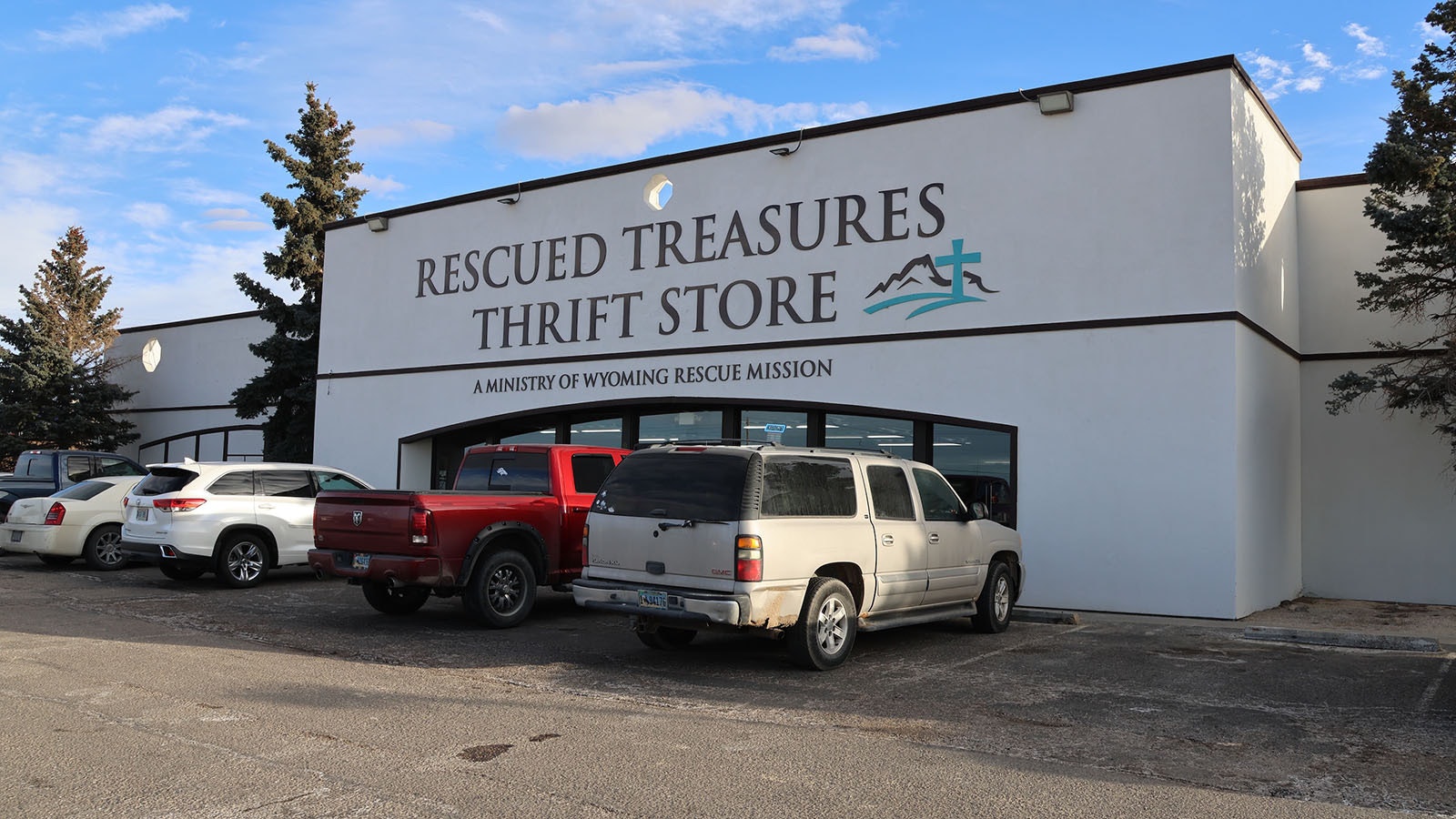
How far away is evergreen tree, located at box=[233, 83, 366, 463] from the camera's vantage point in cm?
2548

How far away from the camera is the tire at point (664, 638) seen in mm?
10242

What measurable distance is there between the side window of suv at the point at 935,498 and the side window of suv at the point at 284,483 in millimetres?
9246

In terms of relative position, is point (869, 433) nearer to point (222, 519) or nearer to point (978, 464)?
point (978, 464)

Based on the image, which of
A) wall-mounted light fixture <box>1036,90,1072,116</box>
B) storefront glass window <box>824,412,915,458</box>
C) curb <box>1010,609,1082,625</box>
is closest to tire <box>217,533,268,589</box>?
storefront glass window <box>824,412,915,458</box>

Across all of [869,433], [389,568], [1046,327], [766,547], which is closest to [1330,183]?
[1046,327]

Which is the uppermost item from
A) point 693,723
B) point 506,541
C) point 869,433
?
point 869,433

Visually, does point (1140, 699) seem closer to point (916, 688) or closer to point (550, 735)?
point (916, 688)

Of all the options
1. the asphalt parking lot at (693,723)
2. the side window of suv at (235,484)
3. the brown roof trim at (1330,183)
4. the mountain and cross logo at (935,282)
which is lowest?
the asphalt parking lot at (693,723)

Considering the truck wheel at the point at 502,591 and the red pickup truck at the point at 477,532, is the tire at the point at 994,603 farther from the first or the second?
the truck wheel at the point at 502,591

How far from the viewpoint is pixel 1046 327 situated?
14203 mm

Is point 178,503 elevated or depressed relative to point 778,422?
depressed

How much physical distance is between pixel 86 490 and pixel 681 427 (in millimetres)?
9209

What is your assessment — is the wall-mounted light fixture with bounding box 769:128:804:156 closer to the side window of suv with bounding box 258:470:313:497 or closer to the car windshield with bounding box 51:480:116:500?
the side window of suv with bounding box 258:470:313:497

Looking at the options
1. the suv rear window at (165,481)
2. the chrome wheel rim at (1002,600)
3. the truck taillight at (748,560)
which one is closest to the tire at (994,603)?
the chrome wheel rim at (1002,600)
